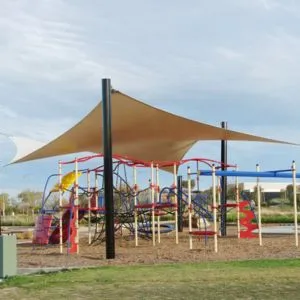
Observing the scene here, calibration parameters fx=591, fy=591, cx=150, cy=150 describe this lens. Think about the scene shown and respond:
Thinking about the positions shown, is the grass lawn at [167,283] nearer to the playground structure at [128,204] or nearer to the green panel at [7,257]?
the green panel at [7,257]

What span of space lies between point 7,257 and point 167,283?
125 inches

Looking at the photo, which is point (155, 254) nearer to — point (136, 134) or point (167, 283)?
point (167, 283)

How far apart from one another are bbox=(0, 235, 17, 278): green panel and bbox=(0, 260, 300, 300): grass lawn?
42 cm

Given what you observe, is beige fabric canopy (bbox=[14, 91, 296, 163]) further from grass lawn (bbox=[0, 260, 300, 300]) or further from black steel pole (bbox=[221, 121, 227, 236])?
grass lawn (bbox=[0, 260, 300, 300])

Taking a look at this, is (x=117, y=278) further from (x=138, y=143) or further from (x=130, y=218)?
(x=138, y=143)

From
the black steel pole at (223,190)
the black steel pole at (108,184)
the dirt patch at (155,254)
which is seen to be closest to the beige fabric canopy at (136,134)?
the black steel pole at (108,184)

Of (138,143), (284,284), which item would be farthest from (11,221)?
(284,284)

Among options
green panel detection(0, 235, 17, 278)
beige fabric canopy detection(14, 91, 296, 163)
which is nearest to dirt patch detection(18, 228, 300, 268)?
green panel detection(0, 235, 17, 278)

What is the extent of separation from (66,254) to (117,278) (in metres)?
5.55

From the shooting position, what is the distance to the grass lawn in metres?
8.38

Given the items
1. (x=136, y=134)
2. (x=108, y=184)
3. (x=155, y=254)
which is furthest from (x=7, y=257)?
(x=136, y=134)

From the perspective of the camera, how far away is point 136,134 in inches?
763

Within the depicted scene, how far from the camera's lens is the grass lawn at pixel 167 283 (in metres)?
8.38

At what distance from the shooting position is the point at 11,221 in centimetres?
4344
